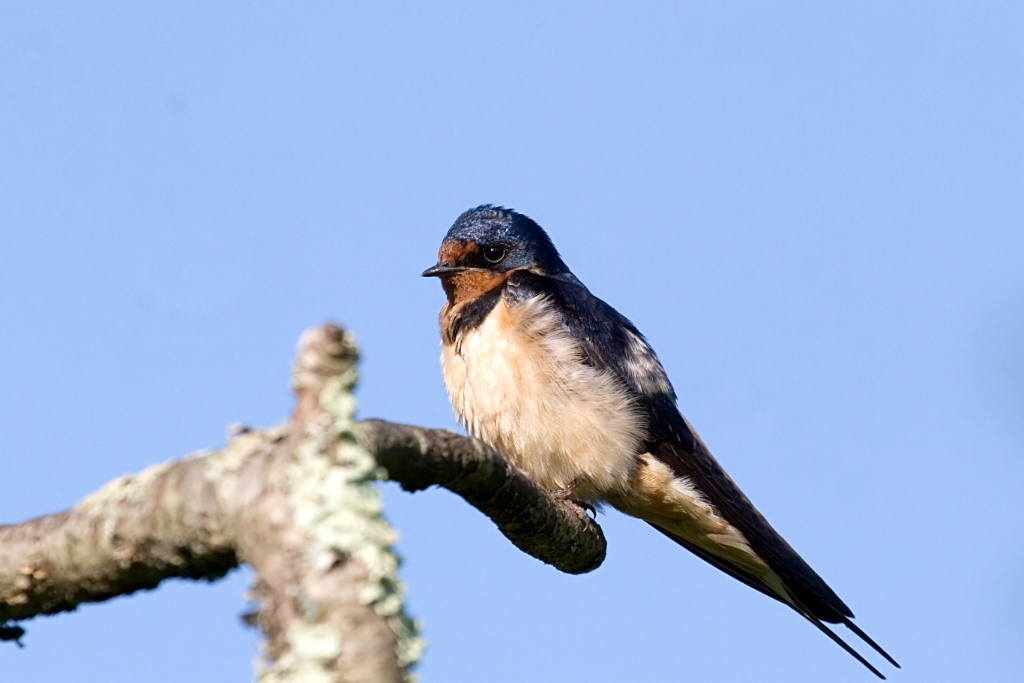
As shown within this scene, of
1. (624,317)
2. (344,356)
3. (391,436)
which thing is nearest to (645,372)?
(624,317)

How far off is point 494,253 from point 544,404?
1.22 metres

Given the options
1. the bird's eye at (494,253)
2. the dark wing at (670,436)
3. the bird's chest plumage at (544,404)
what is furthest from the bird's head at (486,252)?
the bird's chest plumage at (544,404)

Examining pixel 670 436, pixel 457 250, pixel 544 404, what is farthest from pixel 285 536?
pixel 457 250

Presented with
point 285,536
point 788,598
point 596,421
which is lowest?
point 285,536

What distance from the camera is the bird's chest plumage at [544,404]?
5.58 metres

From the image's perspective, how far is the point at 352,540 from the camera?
1.56 m

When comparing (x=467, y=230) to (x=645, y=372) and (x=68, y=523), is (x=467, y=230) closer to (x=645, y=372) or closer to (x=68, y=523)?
(x=645, y=372)

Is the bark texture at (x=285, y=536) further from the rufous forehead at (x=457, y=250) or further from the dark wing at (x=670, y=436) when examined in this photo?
the rufous forehead at (x=457, y=250)

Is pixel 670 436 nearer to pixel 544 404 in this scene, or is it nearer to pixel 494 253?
pixel 544 404

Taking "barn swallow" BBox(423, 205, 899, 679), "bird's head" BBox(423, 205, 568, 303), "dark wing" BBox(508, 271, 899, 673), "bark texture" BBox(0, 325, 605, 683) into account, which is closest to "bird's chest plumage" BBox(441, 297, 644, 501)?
"barn swallow" BBox(423, 205, 899, 679)

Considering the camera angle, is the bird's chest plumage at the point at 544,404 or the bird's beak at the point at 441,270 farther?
the bird's beak at the point at 441,270

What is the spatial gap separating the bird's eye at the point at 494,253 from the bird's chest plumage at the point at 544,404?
0.67 m

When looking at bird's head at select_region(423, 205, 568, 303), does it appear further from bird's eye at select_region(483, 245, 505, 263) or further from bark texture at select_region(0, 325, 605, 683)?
bark texture at select_region(0, 325, 605, 683)

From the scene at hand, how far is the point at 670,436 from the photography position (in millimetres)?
6031
